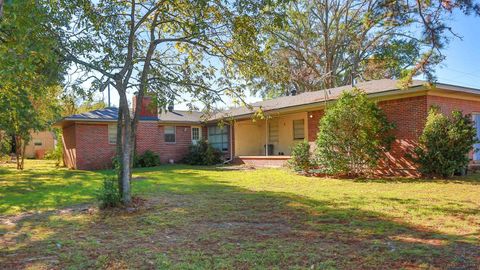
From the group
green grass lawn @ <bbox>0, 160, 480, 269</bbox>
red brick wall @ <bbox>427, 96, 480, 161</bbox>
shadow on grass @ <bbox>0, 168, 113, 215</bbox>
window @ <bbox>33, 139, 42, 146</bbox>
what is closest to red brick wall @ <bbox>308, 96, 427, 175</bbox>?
red brick wall @ <bbox>427, 96, 480, 161</bbox>

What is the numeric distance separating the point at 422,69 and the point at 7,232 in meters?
9.02

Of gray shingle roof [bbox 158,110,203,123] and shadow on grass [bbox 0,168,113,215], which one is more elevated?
gray shingle roof [bbox 158,110,203,123]

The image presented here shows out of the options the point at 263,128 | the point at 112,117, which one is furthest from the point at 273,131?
the point at 112,117

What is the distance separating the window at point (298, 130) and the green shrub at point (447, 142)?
899cm

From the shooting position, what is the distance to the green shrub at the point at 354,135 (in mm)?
13227

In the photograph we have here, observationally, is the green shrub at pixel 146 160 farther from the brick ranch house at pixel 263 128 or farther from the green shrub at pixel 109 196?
the green shrub at pixel 109 196

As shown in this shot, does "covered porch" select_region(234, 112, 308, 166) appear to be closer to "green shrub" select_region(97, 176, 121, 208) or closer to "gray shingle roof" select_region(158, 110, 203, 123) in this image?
"gray shingle roof" select_region(158, 110, 203, 123)

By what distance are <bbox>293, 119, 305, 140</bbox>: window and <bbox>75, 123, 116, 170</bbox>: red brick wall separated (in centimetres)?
1012

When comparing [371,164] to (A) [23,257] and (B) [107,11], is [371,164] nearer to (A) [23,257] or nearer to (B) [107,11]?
(B) [107,11]

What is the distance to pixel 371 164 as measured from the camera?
43.9 feet

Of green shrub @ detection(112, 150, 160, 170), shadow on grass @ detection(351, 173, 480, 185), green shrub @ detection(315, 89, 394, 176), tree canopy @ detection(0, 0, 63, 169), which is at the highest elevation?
tree canopy @ detection(0, 0, 63, 169)

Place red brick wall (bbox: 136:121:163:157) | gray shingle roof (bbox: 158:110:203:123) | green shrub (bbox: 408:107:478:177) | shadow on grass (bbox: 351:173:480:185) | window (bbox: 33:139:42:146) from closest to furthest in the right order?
1. shadow on grass (bbox: 351:173:480:185)
2. green shrub (bbox: 408:107:478:177)
3. red brick wall (bbox: 136:121:163:157)
4. gray shingle roof (bbox: 158:110:203:123)
5. window (bbox: 33:139:42:146)

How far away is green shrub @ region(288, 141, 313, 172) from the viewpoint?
15.0 metres

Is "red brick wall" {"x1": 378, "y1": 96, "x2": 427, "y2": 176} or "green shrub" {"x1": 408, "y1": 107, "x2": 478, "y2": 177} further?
"red brick wall" {"x1": 378, "y1": 96, "x2": 427, "y2": 176}
